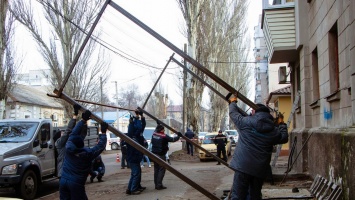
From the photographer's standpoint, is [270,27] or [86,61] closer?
[270,27]

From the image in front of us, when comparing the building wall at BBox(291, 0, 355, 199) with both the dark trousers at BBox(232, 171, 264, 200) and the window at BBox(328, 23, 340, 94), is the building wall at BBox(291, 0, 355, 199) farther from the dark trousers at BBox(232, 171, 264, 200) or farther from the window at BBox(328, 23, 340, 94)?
the dark trousers at BBox(232, 171, 264, 200)

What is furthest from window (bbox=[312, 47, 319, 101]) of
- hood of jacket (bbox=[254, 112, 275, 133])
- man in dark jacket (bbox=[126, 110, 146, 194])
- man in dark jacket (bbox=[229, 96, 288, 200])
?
hood of jacket (bbox=[254, 112, 275, 133])

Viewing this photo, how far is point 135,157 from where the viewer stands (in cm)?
925

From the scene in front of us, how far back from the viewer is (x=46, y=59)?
24.6 metres

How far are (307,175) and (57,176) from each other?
23.1ft

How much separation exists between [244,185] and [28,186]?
636 cm

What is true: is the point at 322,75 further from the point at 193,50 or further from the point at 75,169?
the point at 193,50

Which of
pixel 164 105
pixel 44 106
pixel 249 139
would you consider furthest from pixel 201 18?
pixel 164 105

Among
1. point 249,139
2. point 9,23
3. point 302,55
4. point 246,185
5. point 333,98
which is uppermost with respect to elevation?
point 9,23

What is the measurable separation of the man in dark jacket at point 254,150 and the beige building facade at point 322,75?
122 centimetres

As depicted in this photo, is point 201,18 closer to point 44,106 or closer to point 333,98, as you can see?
point 333,98

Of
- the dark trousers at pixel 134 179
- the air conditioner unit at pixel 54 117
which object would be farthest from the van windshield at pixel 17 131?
the air conditioner unit at pixel 54 117

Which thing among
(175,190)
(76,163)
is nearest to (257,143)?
(76,163)

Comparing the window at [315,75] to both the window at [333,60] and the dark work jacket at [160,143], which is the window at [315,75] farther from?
the dark work jacket at [160,143]
